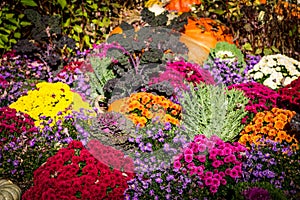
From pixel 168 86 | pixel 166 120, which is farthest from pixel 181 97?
pixel 166 120

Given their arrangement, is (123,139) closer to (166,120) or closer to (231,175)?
(166,120)

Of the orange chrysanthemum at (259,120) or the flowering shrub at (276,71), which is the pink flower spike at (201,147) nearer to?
the orange chrysanthemum at (259,120)

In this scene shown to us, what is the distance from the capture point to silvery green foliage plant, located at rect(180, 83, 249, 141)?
3863mm

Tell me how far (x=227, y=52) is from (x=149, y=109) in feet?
5.93

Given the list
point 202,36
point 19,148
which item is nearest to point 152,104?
point 19,148

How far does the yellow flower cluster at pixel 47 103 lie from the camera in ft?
14.6

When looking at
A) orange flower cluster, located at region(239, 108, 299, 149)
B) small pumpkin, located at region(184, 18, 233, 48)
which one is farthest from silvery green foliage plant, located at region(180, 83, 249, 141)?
small pumpkin, located at region(184, 18, 233, 48)

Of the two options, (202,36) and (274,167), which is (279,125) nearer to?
(274,167)

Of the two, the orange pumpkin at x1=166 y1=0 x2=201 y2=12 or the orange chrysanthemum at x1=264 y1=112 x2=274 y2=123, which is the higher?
the orange pumpkin at x1=166 y1=0 x2=201 y2=12

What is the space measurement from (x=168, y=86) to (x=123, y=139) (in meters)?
0.83

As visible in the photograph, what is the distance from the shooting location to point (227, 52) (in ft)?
18.0

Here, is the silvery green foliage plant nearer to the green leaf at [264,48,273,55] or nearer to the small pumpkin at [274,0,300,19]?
the green leaf at [264,48,273,55]

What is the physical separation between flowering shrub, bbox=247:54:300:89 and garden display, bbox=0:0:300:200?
0.04 ft

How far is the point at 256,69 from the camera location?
5.29 meters
